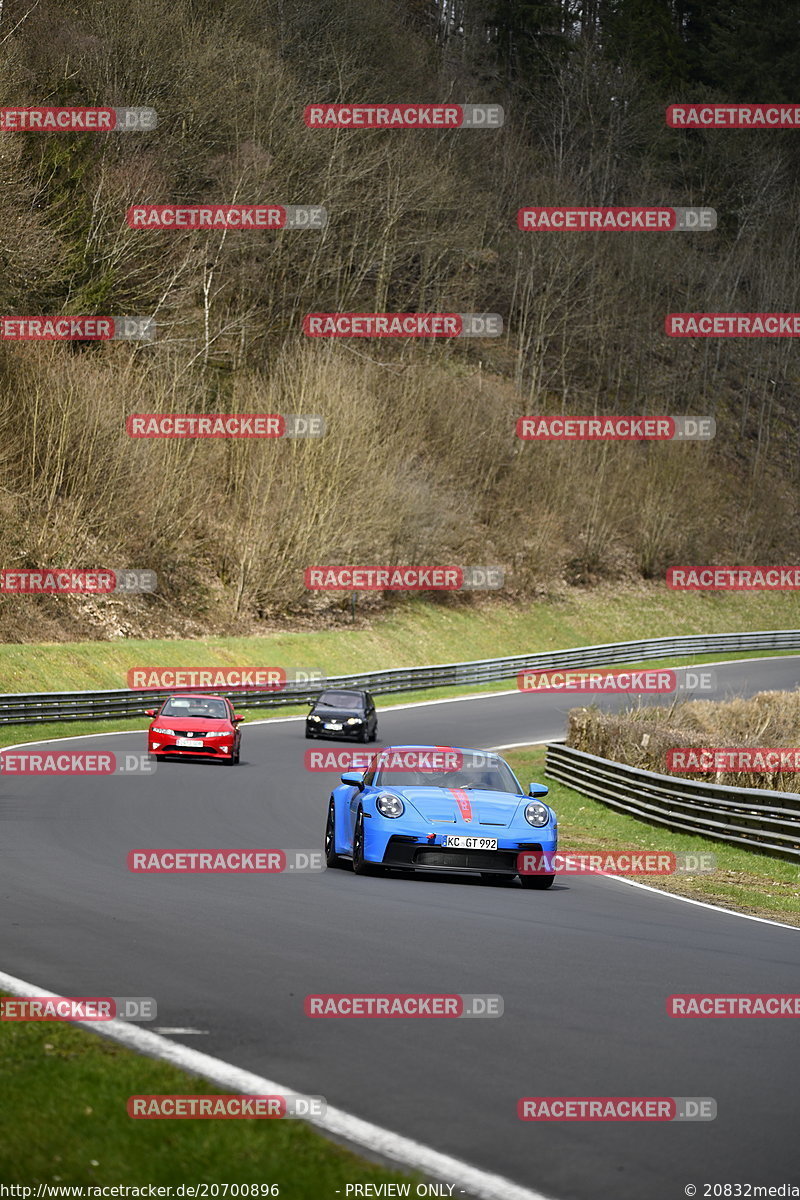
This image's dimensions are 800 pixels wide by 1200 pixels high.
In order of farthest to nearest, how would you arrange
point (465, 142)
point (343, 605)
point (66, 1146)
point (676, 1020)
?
point (465, 142) < point (343, 605) < point (676, 1020) < point (66, 1146)

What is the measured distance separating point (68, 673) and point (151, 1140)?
3758cm

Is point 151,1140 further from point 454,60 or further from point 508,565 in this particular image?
point 454,60

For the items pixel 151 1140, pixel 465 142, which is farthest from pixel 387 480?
pixel 151 1140

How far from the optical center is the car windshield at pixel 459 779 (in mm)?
14219

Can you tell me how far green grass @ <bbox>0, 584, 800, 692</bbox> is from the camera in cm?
4216

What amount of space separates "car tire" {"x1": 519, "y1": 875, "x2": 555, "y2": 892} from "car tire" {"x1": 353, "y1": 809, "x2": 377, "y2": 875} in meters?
1.51

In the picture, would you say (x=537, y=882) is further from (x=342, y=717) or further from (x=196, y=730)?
(x=342, y=717)

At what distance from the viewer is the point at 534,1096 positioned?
19.1 feet

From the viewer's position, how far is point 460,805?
13531 millimetres

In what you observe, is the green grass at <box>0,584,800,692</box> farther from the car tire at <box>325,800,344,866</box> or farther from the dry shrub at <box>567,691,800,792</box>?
the car tire at <box>325,800,344,866</box>

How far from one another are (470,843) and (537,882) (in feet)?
3.48

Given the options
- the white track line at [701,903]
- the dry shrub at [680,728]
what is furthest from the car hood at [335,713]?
the white track line at [701,903]

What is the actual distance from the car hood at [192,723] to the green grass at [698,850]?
6.41 meters

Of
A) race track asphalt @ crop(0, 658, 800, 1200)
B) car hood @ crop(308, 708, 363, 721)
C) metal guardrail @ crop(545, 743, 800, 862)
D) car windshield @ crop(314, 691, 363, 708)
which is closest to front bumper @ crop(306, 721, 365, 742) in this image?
car hood @ crop(308, 708, 363, 721)
